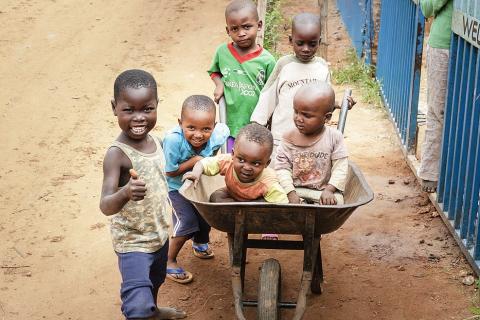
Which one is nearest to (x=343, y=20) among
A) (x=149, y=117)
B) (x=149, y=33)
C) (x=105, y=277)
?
(x=149, y=33)

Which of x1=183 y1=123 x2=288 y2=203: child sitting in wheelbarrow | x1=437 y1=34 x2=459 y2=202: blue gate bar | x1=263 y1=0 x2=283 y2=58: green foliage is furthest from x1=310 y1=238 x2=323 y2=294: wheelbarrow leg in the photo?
x1=263 y1=0 x2=283 y2=58: green foliage

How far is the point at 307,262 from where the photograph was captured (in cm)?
374

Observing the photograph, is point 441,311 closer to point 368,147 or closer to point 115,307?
point 115,307

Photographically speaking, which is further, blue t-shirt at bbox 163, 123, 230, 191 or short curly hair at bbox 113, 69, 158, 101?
blue t-shirt at bbox 163, 123, 230, 191

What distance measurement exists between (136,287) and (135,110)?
879mm

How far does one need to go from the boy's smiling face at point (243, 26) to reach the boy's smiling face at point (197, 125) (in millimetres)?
944

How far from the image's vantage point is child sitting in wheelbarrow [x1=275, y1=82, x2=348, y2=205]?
4.04 metres

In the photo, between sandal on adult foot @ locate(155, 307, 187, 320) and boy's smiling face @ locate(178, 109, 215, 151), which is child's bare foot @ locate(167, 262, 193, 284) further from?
boy's smiling face @ locate(178, 109, 215, 151)

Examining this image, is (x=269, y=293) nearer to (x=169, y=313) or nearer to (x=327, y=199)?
(x=327, y=199)

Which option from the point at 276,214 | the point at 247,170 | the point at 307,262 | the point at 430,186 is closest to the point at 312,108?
the point at 247,170

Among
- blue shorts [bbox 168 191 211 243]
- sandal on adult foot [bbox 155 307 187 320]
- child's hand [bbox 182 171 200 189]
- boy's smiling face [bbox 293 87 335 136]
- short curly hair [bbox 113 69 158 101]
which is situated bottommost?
sandal on adult foot [bbox 155 307 187 320]

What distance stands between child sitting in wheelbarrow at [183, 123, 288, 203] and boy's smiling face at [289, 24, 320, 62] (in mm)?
1040

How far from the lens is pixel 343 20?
11742 mm

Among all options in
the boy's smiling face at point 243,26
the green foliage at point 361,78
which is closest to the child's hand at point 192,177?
the boy's smiling face at point 243,26
